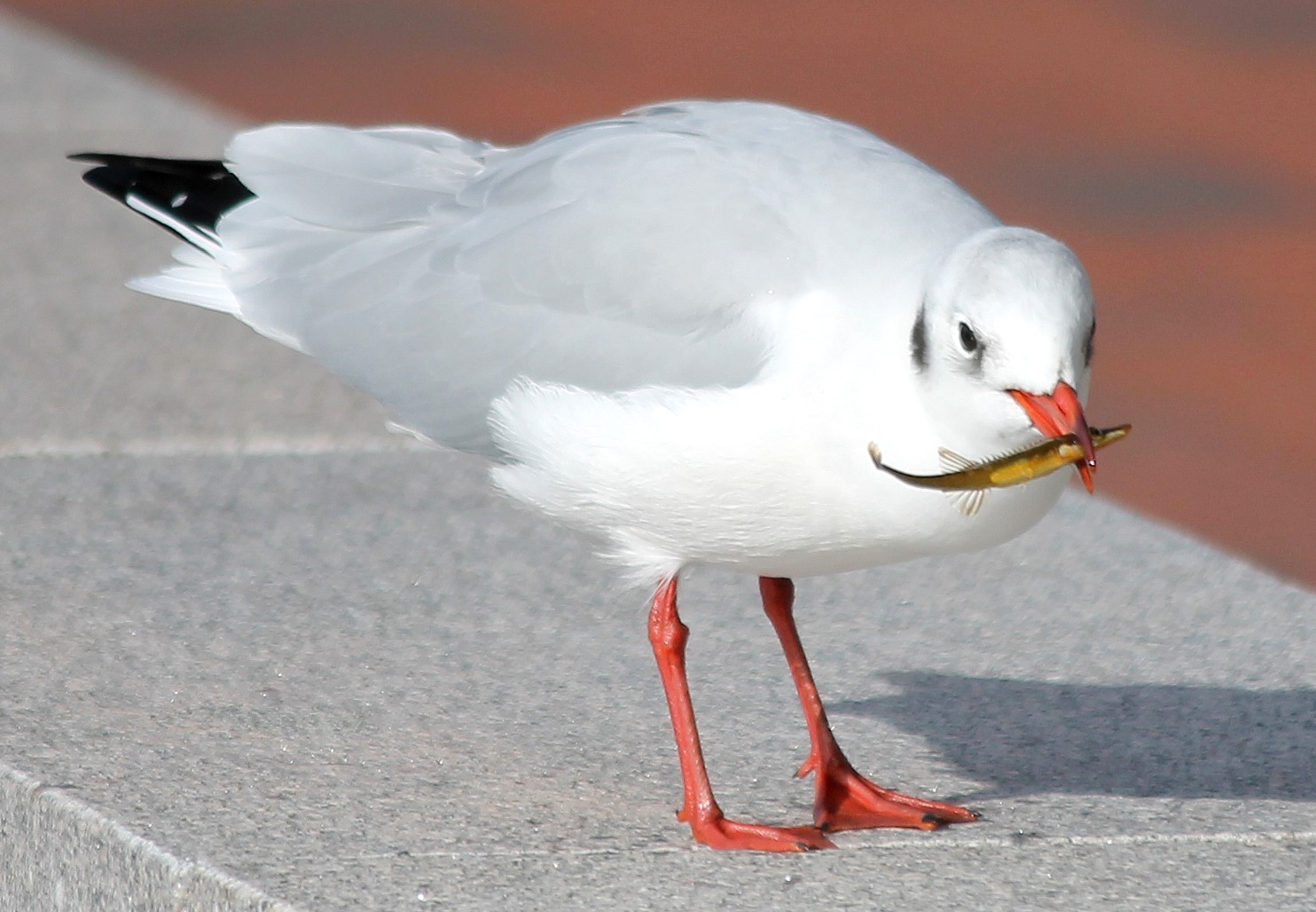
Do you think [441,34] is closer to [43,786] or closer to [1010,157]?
[1010,157]

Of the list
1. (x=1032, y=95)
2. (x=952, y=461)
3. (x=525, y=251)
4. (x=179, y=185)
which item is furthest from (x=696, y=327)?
(x=1032, y=95)

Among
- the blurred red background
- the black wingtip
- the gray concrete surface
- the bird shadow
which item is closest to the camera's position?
the gray concrete surface

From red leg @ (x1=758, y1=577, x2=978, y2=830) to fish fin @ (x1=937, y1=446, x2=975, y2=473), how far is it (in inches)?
30.8

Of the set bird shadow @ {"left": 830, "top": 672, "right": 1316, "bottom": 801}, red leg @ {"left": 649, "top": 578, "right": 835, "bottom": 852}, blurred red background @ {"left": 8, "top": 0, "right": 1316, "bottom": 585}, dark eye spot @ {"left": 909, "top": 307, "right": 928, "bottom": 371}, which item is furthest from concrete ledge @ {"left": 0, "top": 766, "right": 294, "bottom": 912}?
blurred red background @ {"left": 8, "top": 0, "right": 1316, "bottom": 585}

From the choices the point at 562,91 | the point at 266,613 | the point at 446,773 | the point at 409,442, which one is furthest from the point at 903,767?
the point at 562,91

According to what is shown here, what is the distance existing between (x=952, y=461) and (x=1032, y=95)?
9.89 metres

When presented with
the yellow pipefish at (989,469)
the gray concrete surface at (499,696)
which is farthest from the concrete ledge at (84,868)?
the yellow pipefish at (989,469)

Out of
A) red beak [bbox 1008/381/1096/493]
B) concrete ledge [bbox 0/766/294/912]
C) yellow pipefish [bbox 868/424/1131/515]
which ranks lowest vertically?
concrete ledge [bbox 0/766/294/912]

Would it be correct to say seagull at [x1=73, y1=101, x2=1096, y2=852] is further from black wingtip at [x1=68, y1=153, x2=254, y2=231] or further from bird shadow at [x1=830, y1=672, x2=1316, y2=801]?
bird shadow at [x1=830, y1=672, x2=1316, y2=801]

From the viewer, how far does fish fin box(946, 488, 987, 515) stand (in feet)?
12.2

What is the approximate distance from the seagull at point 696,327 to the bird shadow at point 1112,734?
0.34m

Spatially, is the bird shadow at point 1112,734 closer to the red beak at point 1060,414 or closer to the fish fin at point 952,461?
the fish fin at point 952,461

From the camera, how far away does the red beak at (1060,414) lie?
3.39m

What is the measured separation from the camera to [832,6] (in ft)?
51.7
